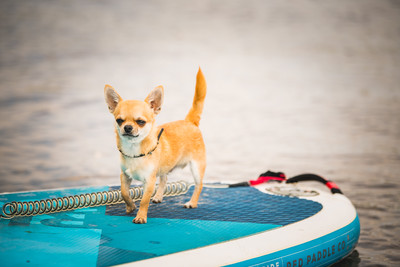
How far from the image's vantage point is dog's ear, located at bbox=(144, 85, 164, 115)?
8.32ft

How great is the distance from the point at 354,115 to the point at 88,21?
8.57m

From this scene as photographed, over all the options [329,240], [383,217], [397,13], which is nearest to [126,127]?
[329,240]

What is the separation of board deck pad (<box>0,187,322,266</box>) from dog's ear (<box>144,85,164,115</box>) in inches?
27.4

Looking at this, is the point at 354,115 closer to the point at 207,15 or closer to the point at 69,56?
the point at 207,15

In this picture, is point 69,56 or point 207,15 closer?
point 69,56

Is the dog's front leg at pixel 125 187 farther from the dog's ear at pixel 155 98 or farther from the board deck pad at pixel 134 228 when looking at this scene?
the dog's ear at pixel 155 98

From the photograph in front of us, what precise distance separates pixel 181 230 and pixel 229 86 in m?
9.61

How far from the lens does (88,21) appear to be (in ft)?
44.4

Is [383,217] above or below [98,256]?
below

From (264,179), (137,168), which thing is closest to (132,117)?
(137,168)

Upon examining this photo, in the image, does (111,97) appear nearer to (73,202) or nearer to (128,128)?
(128,128)

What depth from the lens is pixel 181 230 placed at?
2.51 m

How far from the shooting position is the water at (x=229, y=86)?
560 centimetres

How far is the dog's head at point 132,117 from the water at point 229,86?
1.88 metres
